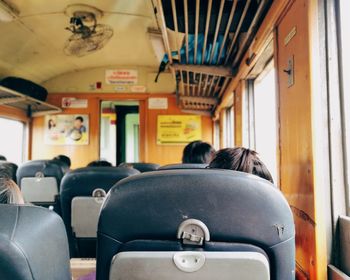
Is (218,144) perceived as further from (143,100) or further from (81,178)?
(81,178)

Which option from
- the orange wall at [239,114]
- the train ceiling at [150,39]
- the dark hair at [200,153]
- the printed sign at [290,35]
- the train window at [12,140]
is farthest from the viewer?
the train window at [12,140]

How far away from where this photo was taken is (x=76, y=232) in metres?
2.49

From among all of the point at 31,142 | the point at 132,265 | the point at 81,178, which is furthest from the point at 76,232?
the point at 31,142

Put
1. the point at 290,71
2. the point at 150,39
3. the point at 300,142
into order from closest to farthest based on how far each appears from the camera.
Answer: the point at 300,142 → the point at 290,71 → the point at 150,39

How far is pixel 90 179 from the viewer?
2281 millimetres

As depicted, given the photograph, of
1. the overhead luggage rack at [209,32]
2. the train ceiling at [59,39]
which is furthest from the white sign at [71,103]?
the overhead luggage rack at [209,32]

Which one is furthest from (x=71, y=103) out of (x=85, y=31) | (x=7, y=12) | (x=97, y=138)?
(x=7, y=12)

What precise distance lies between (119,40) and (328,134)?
427 cm

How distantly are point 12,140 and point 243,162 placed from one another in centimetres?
555

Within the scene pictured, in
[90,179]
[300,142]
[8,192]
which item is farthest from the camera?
[90,179]

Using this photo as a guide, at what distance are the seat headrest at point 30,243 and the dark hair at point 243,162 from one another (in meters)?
0.80

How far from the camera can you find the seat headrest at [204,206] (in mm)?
811

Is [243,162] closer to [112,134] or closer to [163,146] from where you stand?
[163,146]

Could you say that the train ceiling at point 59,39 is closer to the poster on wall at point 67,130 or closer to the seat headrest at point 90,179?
the poster on wall at point 67,130
